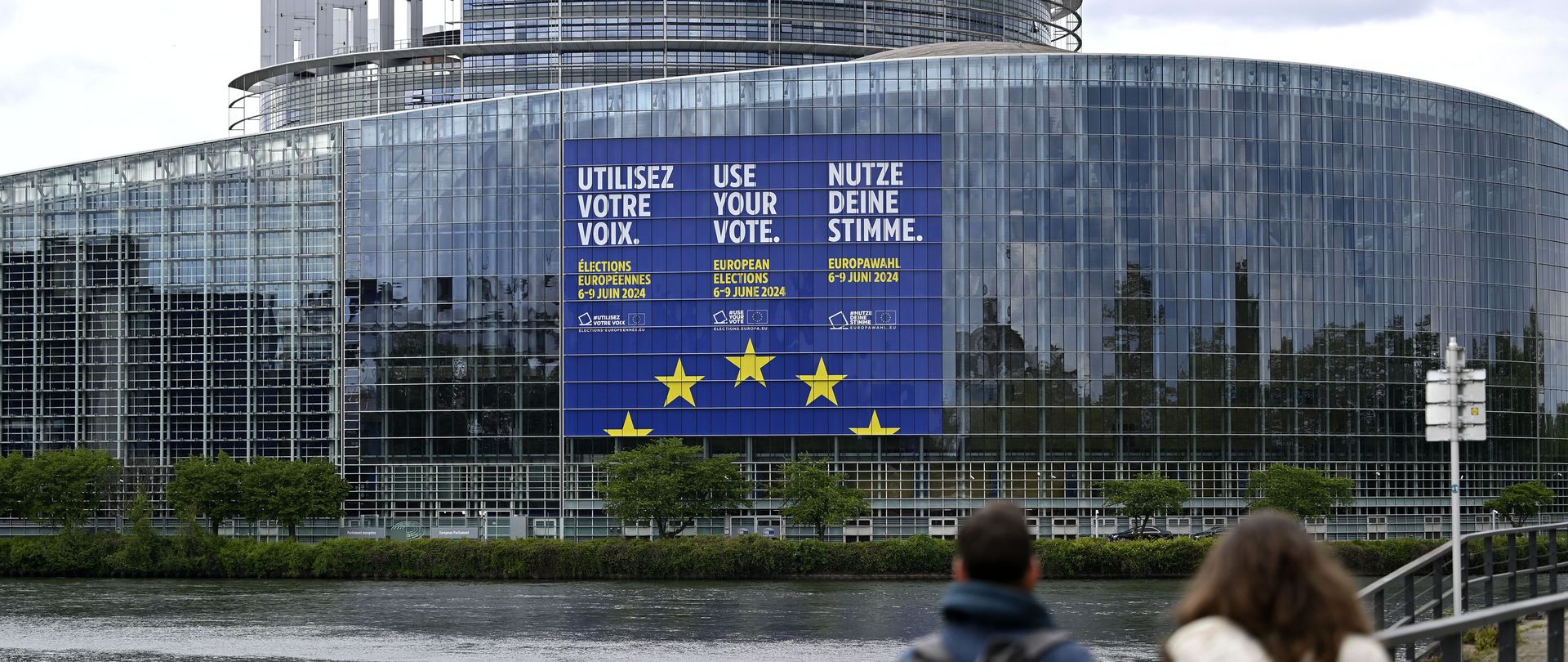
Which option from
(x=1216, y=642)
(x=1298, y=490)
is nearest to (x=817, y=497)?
(x=1298, y=490)

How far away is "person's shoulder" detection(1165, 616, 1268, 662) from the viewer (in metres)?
8.08

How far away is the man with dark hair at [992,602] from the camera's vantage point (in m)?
8.27

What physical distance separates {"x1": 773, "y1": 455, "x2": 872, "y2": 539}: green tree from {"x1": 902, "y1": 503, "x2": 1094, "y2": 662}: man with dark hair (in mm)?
85614

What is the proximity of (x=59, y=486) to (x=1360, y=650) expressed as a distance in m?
99.8

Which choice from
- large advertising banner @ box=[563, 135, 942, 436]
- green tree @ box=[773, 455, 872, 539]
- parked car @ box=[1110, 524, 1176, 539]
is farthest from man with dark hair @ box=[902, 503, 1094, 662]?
large advertising banner @ box=[563, 135, 942, 436]

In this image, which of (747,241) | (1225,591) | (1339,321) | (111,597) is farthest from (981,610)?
(1339,321)

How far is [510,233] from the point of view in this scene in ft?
339

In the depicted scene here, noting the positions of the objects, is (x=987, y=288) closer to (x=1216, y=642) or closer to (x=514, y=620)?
(x=514, y=620)

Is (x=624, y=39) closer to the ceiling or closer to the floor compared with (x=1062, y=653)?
closer to the ceiling

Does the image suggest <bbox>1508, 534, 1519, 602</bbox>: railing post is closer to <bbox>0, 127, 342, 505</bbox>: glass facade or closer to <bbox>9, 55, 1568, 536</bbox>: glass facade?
<bbox>9, 55, 1568, 536</bbox>: glass facade

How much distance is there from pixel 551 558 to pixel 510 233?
2118 centimetres

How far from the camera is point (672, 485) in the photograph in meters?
93.9

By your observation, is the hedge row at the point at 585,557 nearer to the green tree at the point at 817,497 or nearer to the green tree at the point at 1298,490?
the green tree at the point at 817,497

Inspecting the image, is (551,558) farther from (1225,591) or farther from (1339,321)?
(1225,591)
